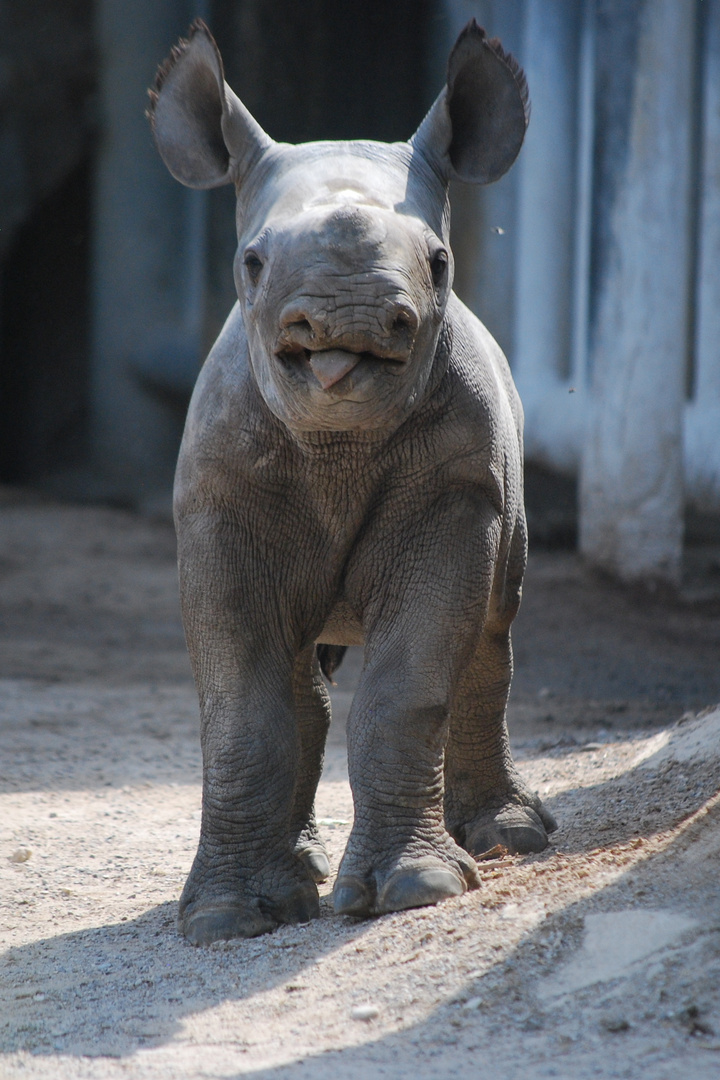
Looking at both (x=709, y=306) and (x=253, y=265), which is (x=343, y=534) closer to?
(x=253, y=265)

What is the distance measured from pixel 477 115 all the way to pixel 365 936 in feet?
8.39

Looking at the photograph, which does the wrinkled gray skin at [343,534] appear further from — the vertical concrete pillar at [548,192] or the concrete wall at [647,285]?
the vertical concrete pillar at [548,192]

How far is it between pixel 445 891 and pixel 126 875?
64.1 inches

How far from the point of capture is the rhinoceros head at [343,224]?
370 cm

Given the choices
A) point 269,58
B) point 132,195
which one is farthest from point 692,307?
point 132,195

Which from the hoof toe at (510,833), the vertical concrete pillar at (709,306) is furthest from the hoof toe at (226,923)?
the vertical concrete pillar at (709,306)

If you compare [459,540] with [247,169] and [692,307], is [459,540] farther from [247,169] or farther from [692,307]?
[692,307]

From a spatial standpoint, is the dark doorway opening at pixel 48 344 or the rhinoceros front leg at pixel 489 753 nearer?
the rhinoceros front leg at pixel 489 753

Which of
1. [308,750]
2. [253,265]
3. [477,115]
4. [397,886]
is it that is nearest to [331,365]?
[253,265]

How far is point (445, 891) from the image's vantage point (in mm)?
4234

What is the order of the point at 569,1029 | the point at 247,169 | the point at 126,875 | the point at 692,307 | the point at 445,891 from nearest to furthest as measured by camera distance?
the point at 569,1029 < the point at 445,891 < the point at 247,169 < the point at 126,875 < the point at 692,307

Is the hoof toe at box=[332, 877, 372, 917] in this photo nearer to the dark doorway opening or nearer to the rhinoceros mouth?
the rhinoceros mouth

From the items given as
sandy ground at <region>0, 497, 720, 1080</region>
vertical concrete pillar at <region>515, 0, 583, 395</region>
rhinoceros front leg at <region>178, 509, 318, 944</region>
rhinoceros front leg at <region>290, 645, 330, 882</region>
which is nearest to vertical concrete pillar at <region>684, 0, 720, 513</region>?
vertical concrete pillar at <region>515, 0, 583, 395</region>

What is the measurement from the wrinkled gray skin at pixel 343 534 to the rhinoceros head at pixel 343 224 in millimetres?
10
